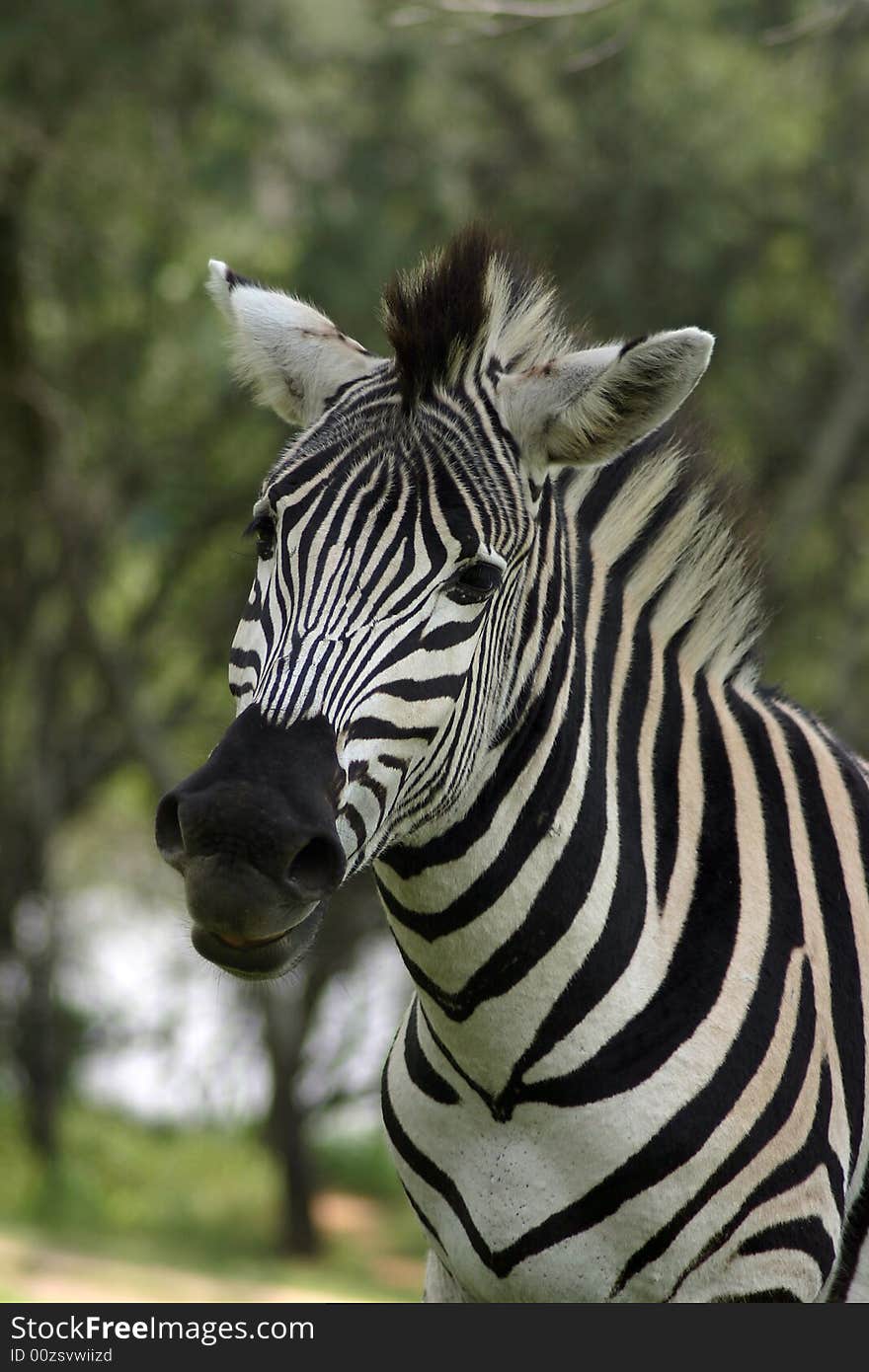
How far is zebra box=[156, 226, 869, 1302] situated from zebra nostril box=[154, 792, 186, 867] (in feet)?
0.04

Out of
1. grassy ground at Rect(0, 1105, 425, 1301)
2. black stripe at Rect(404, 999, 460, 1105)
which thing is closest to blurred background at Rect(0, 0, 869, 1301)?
grassy ground at Rect(0, 1105, 425, 1301)

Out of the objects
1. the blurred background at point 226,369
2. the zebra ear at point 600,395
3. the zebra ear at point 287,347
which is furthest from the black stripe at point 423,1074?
the blurred background at point 226,369

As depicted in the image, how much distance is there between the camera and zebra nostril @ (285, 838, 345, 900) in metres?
2.73

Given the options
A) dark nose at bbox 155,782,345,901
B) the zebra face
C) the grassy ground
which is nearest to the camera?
dark nose at bbox 155,782,345,901

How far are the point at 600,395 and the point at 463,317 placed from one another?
381mm

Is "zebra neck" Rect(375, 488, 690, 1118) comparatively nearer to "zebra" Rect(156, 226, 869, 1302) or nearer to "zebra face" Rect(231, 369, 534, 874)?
"zebra" Rect(156, 226, 869, 1302)

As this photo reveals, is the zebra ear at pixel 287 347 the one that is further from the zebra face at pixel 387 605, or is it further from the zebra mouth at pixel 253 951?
the zebra mouth at pixel 253 951

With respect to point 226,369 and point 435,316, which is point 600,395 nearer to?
point 435,316

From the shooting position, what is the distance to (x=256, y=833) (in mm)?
2646

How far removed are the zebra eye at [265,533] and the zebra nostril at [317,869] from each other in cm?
77

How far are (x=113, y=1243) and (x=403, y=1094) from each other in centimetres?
1098

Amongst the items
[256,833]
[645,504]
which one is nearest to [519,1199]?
[256,833]

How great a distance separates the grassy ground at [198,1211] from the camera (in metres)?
13.0

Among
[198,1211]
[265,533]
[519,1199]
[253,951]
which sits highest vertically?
[265,533]
